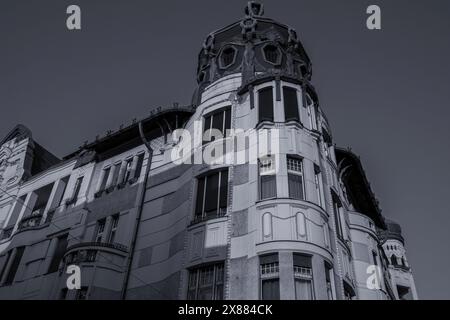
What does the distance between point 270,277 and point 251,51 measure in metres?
14.2

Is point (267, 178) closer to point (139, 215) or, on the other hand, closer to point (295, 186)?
point (295, 186)

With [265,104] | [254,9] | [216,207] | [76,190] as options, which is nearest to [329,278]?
[216,207]

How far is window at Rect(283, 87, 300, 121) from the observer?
61.5 feet

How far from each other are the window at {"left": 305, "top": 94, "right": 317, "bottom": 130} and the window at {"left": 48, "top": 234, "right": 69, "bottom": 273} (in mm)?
14559

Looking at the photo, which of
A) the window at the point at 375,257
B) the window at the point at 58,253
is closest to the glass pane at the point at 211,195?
the window at the point at 58,253

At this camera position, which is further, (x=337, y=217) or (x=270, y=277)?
(x=337, y=217)

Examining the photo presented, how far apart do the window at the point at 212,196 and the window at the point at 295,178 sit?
2837mm

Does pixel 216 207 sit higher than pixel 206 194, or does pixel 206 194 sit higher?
pixel 206 194

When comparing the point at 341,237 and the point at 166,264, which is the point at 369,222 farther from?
the point at 166,264

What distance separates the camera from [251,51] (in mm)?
23281

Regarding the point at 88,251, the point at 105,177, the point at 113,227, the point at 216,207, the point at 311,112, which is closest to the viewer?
the point at 216,207

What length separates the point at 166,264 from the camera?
17.0 metres

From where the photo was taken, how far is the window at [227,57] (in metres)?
23.7
